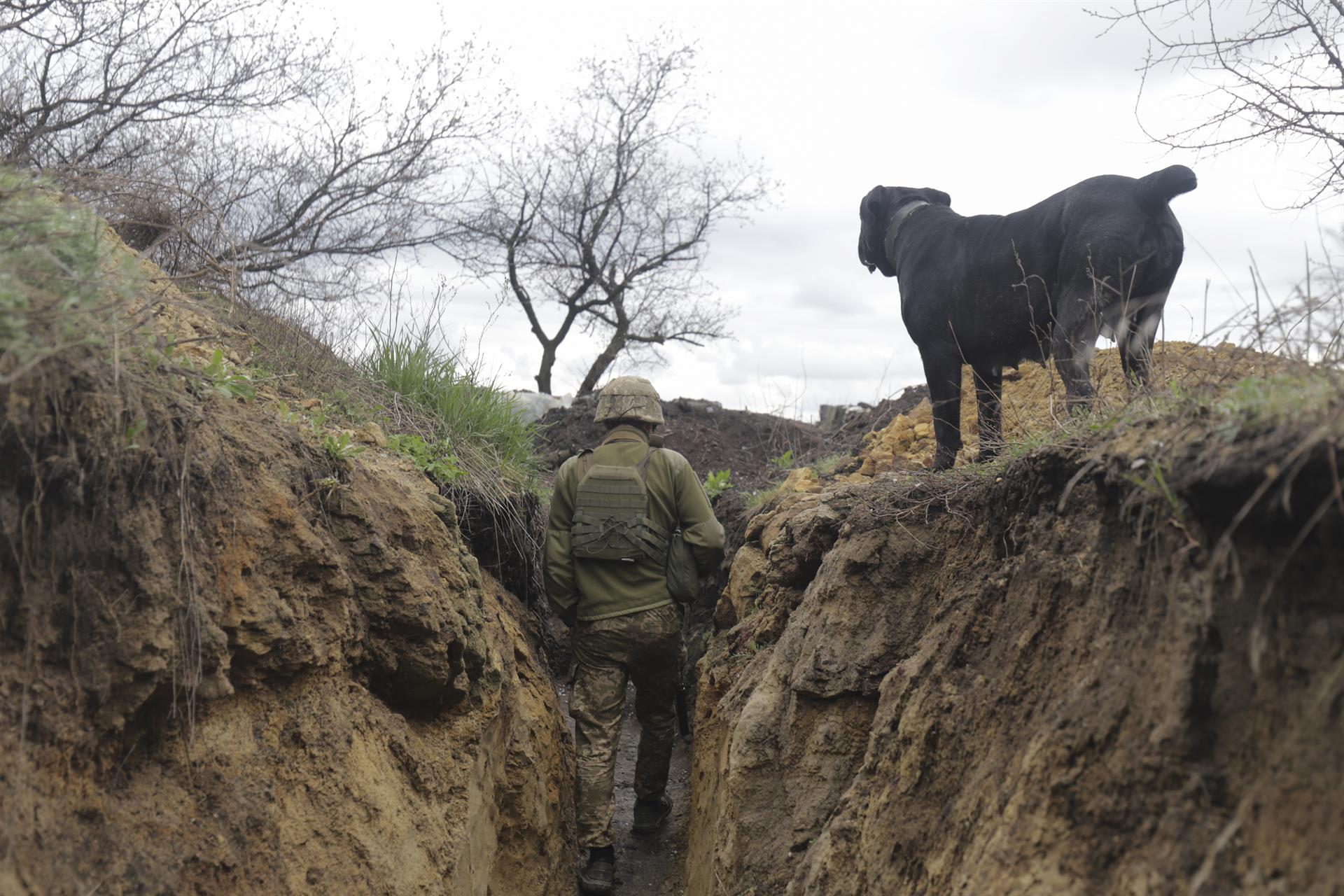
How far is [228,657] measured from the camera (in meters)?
3.70

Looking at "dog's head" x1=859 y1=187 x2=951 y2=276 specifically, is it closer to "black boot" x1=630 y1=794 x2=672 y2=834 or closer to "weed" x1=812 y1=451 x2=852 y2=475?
"weed" x1=812 y1=451 x2=852 y2=475

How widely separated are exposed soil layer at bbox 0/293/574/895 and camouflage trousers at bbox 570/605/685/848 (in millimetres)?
465

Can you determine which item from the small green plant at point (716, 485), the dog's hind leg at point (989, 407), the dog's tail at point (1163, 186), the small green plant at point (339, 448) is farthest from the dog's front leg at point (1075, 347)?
the small green plant at point (716, 485)

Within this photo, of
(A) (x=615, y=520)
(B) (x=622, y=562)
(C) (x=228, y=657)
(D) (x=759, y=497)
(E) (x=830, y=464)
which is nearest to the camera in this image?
(C) (x=228, y=657)

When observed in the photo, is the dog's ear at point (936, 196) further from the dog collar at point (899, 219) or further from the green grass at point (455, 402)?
the green grass at point (455, 402)

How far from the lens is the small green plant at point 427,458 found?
577 cm

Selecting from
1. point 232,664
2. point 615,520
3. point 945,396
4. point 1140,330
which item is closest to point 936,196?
point 945,396

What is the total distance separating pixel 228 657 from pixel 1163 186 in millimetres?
4736

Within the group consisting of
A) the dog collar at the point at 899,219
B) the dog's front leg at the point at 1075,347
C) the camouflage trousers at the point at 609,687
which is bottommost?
the camouflage trousers at the point at 609,687

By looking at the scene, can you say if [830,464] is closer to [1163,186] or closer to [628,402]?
[628,402]

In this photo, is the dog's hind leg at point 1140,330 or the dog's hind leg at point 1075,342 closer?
the dog's hind leg at point 1140,330

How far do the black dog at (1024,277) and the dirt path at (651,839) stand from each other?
9.57 ft

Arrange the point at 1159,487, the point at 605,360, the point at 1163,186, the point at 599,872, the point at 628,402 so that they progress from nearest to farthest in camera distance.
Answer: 1. the point at 1159,487
2. the point at 1163,186
3. the point at 599,872
4. the point at 628,402
5. the point at 605,360

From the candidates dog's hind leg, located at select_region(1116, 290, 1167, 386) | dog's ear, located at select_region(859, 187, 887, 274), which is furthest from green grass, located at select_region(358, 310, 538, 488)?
dog's hind leg, located at select_region(1116, 290, 1167, 386)
